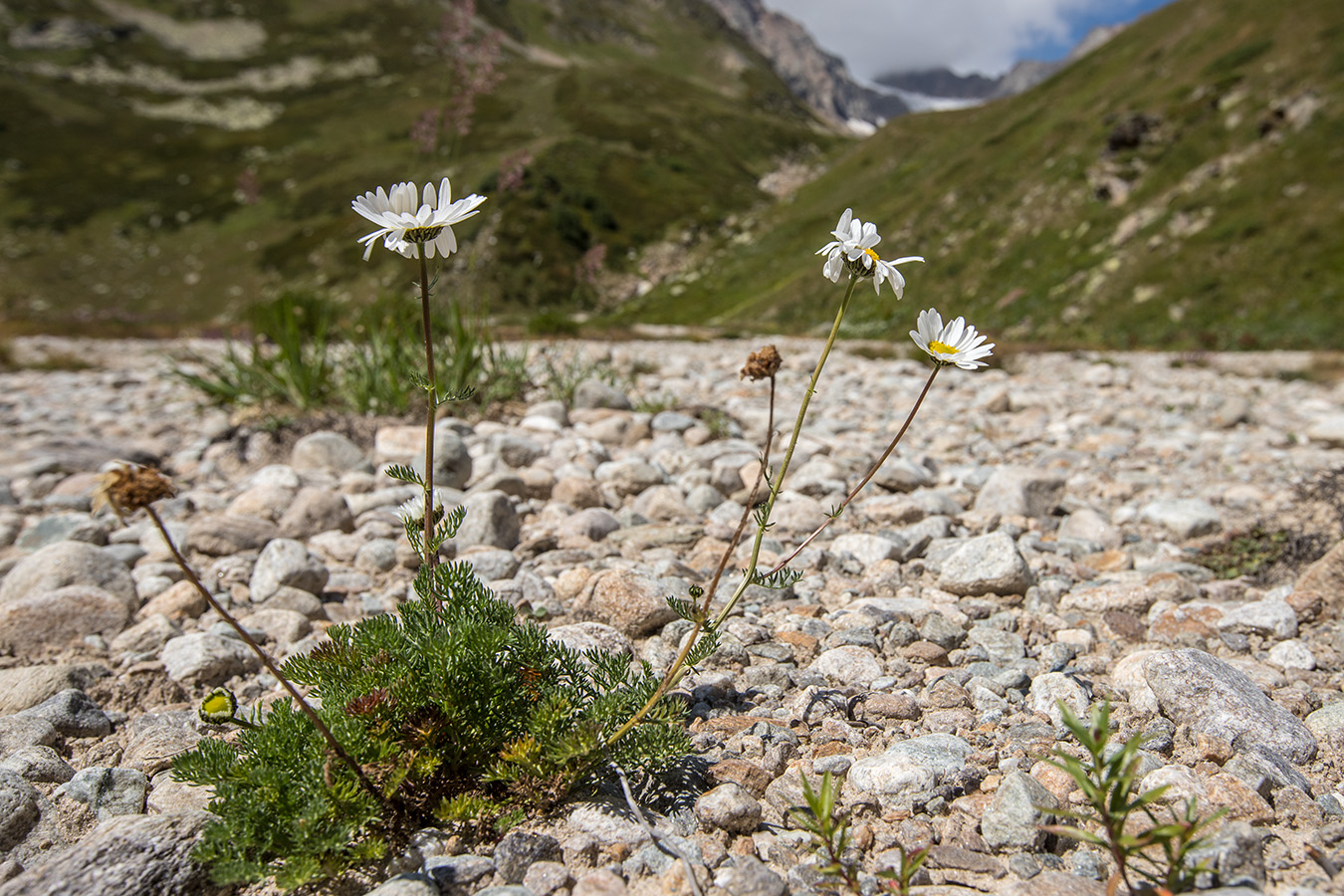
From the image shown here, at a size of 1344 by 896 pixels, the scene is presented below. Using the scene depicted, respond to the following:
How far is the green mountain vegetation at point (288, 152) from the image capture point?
200 ft

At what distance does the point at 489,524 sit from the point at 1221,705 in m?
3.67

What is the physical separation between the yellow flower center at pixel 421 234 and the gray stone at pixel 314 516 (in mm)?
3545

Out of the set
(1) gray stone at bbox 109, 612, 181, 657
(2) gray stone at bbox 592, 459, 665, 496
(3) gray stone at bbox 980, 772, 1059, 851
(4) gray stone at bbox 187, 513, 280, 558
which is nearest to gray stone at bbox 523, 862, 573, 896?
(3) gray stone at bbox 980, 772, 1059, 851

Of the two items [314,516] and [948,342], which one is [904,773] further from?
[314,516]

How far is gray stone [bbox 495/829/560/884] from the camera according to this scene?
1990 millimetres

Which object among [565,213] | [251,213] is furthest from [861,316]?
[251,213]

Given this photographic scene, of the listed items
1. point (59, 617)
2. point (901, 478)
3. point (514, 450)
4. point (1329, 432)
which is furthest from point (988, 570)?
point (1329, 432)

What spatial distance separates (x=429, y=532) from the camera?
2207 mm

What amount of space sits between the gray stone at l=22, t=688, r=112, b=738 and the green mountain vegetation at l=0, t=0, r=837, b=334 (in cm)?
708

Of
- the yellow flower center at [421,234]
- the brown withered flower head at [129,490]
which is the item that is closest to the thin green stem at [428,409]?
the yellow flower center at [421,234]

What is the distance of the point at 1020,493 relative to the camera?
5160mm

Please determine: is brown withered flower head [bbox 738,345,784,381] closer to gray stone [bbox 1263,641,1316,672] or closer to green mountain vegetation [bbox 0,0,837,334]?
gray stone [bbox 1263,641,1316,672]

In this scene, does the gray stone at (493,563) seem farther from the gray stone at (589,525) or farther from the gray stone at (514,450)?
the gray stone at (514,450)

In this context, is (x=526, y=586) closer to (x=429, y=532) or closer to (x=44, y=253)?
(x=429, y=532)
